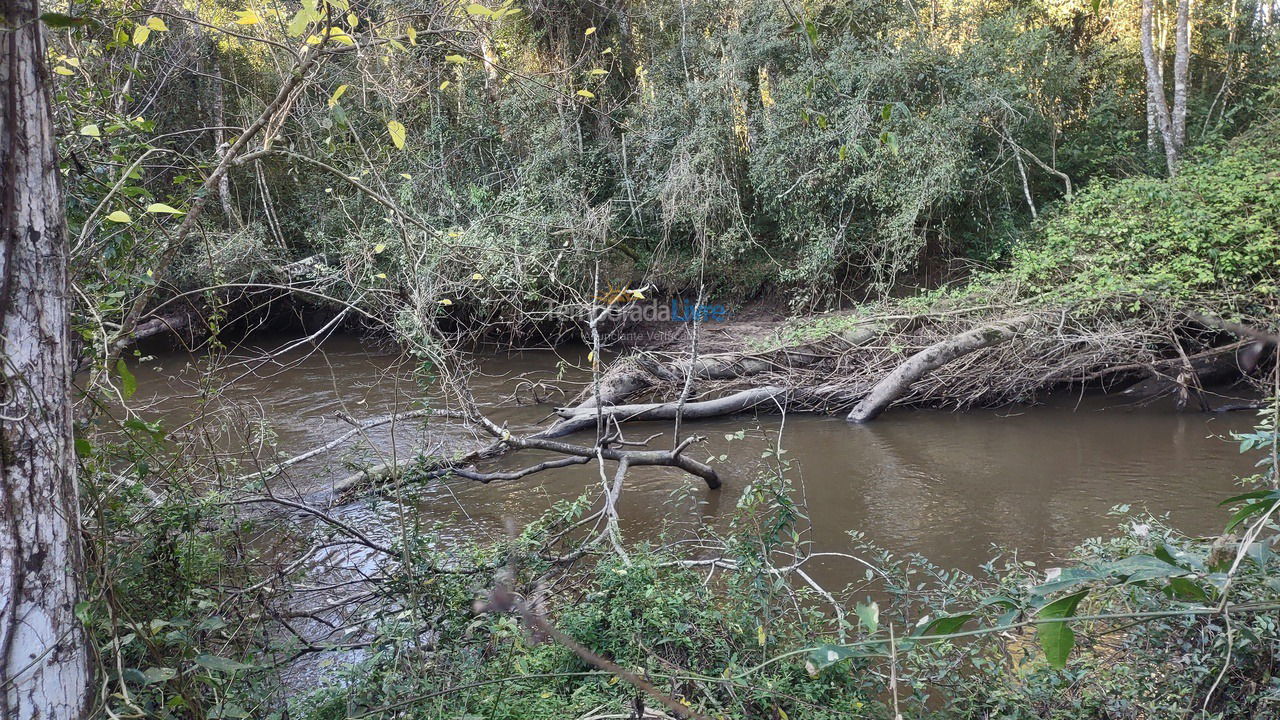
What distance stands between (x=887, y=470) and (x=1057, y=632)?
22.1ft

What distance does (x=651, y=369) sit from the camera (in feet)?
33.2

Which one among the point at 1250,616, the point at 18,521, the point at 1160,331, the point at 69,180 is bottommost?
the point at 1160,331

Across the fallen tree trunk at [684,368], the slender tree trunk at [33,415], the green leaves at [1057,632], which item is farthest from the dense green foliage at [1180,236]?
the slender tree trunk at [33,415]

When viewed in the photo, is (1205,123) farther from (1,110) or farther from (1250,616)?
(1,110)

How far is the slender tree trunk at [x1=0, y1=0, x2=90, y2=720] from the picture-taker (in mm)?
1930

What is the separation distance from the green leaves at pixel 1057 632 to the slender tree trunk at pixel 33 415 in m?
2.24

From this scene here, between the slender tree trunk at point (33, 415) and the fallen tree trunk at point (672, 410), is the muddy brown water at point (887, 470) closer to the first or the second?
the fallen tree trunk at point (672, 410)

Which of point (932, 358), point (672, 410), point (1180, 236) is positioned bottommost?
point (672, 410)

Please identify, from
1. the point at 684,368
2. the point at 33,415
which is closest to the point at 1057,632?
the point at 33,415

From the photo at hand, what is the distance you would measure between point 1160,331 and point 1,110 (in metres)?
10.2

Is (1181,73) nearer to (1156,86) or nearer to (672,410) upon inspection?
(1156,86)

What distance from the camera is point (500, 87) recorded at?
14.2m

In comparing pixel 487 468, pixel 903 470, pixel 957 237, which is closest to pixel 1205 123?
pixel 957 237

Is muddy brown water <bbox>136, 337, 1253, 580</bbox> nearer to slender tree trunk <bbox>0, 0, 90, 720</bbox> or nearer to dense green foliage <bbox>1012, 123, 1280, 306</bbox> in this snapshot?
dense green foliage <bbox>1012, 123, 1280, 306</bbox>
